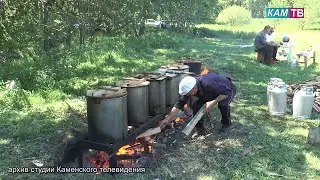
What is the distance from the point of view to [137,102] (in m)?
5.29

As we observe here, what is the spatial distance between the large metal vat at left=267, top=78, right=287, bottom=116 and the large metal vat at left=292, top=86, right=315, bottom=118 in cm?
23

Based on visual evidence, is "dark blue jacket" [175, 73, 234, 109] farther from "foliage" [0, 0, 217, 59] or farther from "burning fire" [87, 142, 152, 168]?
"foliage" [0, 0, 217, 59]

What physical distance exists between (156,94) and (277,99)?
2.83 metres

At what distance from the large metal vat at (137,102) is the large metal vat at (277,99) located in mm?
3105

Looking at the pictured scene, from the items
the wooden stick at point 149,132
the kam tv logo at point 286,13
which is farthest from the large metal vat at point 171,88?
the kam tv logo at point 286,13

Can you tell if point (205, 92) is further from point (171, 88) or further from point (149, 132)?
point (149, 132)

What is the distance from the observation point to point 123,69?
11.5 meters

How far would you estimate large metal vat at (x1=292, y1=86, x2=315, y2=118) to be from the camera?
716 centimetres

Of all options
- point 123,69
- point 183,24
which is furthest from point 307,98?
point 183,24

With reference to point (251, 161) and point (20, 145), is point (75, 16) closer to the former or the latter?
point (20, 145)

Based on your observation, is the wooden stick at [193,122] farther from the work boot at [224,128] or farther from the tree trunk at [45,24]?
the tree trunk at [45,24]

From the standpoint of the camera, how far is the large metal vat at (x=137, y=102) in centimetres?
526

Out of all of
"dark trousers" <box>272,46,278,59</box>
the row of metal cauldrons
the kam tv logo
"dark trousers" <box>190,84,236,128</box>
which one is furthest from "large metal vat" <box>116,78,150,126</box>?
the kam tv logo

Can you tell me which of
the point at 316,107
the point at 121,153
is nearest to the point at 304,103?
the point at 316,107
